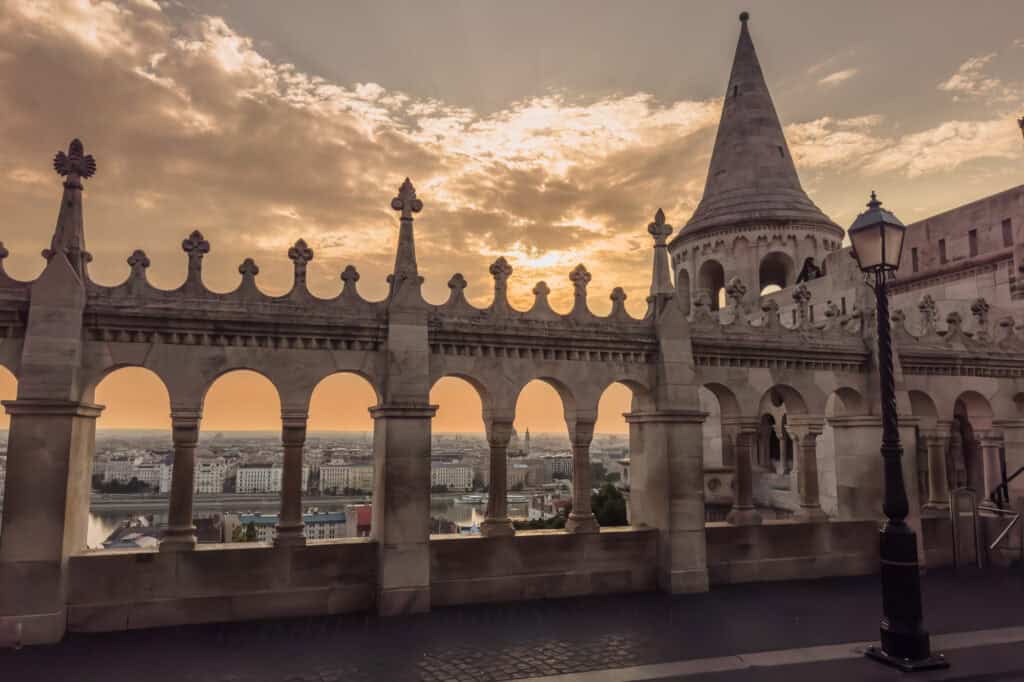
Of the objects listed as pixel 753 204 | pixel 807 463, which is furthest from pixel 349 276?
pixel 753 204

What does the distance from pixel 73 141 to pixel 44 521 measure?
18.1 feet

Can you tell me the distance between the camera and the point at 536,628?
9508mm

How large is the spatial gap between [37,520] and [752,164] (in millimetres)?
33639

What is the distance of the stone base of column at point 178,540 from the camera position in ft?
31.8

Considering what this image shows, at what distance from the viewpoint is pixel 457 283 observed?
11.5 metres

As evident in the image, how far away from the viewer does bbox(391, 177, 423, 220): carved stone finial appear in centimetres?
1135

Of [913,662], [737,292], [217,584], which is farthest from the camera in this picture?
[737,292]

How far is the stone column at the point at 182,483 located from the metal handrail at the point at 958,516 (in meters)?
14.6

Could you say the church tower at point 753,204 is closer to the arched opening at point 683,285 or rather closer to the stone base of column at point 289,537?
the arched opening at point 683,285

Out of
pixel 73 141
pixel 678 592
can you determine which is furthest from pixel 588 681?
pixel 73 141

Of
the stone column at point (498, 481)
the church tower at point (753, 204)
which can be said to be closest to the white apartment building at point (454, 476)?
the church tower at point (753, 204)

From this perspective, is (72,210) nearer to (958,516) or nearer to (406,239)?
(406,239)

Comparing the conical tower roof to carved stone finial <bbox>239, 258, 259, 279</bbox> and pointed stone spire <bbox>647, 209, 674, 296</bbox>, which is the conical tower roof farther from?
carved stone finial <bbox>239, 258, 259, 279</bbox>

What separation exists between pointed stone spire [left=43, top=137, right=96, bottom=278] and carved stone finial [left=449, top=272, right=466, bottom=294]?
214 inches
